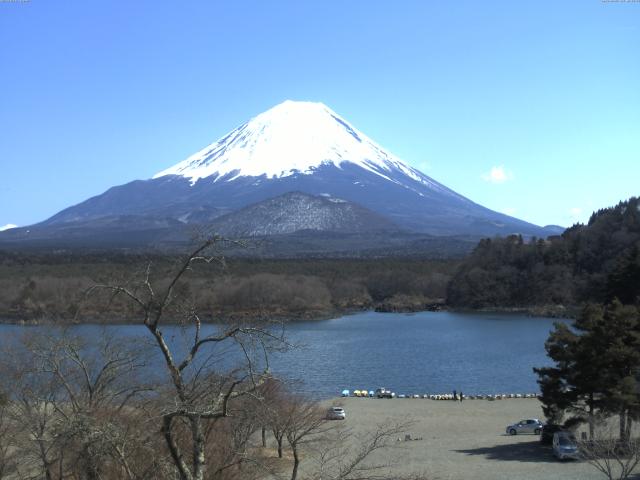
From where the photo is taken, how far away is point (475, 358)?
28375 millimetres

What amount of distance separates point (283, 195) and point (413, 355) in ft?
332

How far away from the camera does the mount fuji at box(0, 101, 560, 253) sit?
12156 centimetres

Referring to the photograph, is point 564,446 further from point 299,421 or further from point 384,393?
point 384,393

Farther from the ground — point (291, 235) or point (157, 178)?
point (157, 178)

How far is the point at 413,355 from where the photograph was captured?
29250 mm

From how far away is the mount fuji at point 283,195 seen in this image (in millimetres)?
121562

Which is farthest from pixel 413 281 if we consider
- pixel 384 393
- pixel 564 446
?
pixel 564 446

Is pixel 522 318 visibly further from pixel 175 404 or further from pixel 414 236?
pixel 414 236

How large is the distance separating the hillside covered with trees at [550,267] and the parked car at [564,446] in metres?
37.9

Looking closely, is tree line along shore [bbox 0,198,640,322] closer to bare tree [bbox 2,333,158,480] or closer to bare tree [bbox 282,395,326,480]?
bare tree [bbox 282,395,326,480]

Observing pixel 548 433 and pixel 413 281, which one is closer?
pixel 548 433

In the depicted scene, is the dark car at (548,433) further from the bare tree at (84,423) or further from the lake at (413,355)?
the bare tree at (84,423)

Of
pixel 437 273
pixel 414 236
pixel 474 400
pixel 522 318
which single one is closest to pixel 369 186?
pixel 414 236

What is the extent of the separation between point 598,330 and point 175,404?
32.1 feet
